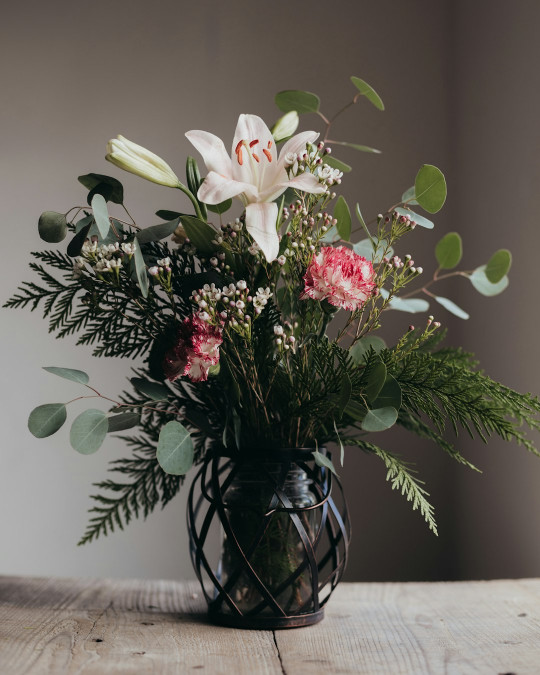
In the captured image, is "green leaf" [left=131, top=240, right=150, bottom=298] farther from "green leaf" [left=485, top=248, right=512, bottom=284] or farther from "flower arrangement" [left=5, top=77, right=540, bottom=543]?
"green leaf" [left=485, top=248, right=512, bottom=284]

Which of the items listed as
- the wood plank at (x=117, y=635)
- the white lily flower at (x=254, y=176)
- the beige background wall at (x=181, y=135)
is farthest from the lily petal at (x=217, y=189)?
the beige background wall at (x=181, y=135)

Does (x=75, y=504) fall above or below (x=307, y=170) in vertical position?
below

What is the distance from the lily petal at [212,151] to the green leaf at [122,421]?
0.28 metres

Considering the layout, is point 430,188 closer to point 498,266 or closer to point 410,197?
point 410,197

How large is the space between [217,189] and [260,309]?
0.41 ft

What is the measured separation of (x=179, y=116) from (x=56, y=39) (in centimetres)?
31

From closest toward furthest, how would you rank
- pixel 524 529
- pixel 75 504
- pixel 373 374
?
1. pixel 373 374
2. pixel 524 529
3. pixel 75 504

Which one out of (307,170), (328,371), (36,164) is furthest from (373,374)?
(36,164)

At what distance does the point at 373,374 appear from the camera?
729 millimetres

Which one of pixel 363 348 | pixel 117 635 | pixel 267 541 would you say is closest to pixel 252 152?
pixel 363 348

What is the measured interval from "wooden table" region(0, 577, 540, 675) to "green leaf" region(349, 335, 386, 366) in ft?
0.99

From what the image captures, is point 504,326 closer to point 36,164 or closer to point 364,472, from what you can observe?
point 364,472

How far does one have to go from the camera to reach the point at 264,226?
0.71 m

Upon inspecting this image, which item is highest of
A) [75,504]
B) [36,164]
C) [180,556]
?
[36,164]
